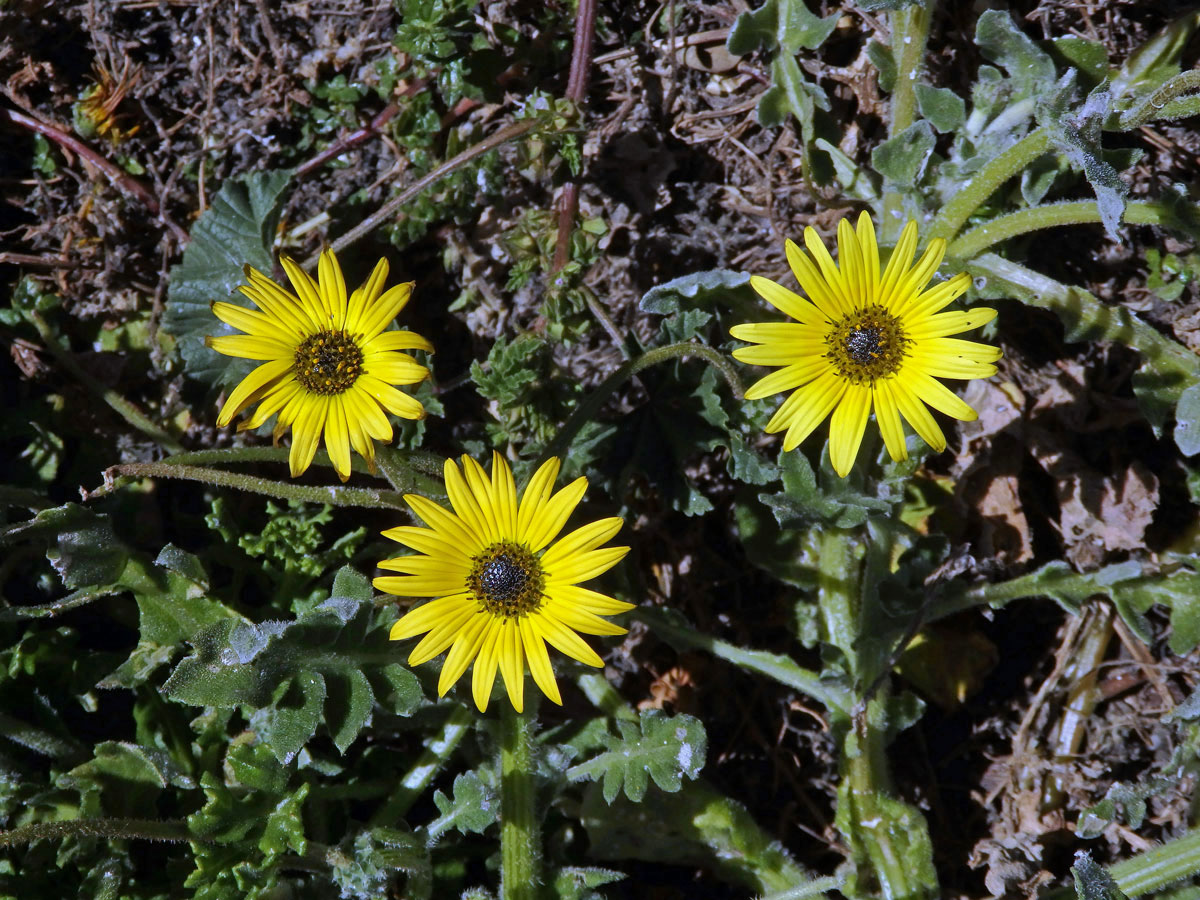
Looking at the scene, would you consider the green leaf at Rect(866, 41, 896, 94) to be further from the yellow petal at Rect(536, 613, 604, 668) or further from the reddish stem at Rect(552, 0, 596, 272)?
the yellow petal at Rect(536, 613, 604, 668)

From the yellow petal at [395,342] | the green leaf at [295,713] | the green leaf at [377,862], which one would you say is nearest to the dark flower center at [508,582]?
the green leaf at [295,713]

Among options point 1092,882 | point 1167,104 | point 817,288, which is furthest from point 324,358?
point 1092,882

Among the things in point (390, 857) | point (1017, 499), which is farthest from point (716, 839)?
point (1017, 499)

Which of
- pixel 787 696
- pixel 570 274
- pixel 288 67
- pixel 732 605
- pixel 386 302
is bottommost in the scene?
pixel 787 696

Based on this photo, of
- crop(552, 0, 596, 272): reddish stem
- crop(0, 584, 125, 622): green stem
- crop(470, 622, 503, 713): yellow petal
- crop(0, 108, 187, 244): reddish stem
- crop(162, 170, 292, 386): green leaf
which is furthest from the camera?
crop(0, 108, 187, 244): reddish stem

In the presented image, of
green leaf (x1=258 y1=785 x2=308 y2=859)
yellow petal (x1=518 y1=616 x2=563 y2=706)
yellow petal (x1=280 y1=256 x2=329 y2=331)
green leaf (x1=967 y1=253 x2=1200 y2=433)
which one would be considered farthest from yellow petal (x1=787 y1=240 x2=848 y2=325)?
green leaf (x1=258 y1=785 x2=308 y2=859)

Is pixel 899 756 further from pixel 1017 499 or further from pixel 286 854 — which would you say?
pixel 286 854

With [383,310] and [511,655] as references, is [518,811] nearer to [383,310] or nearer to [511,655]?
[511,655]
